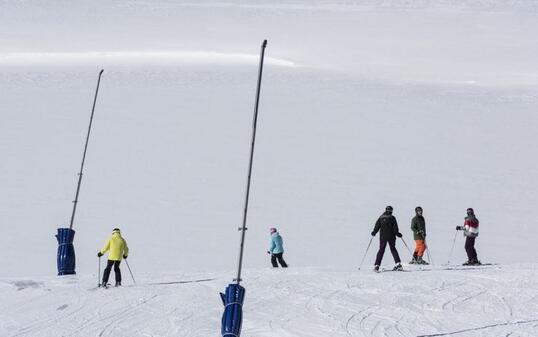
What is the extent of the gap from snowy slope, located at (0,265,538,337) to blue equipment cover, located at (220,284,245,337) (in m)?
2.24

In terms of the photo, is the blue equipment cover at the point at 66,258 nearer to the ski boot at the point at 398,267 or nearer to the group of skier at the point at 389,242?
the group of skier at the point at 389,242

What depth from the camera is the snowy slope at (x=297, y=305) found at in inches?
432

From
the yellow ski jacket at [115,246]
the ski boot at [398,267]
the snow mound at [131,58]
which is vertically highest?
the snow mound at [131,58]

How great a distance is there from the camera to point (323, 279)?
571 inches

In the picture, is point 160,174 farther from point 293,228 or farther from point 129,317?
point 129,317

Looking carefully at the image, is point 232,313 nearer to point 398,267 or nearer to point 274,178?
point 398,267

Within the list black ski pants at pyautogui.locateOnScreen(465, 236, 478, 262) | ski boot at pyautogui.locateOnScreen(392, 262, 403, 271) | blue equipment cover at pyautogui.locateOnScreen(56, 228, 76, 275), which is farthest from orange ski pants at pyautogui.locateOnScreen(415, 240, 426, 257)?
blue equipment cover at pyautogui.locateOnScreen(56, 228, 76, 275)

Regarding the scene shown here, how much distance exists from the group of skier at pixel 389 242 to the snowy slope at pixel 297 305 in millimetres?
380

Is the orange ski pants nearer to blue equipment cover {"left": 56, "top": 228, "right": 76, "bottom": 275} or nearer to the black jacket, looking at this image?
the black jacket

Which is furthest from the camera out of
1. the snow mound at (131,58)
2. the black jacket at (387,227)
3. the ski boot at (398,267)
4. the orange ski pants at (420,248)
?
the snow mound at (131,58)

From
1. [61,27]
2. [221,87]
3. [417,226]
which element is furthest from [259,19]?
[417,226]

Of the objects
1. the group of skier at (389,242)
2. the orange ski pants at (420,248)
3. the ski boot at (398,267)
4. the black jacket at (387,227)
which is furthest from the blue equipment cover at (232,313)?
the orange ski pants at (420,248)

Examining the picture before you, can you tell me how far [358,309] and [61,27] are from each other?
211 feet

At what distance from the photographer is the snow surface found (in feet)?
40.5
